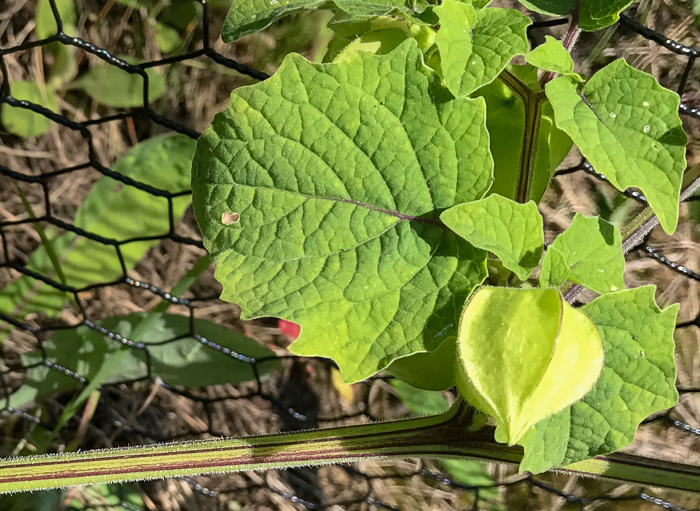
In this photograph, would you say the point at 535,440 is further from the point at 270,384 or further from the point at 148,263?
the point at 148,263

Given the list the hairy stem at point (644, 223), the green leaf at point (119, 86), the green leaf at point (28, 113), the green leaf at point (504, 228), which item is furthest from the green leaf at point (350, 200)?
the green leaf at point (28, 113)

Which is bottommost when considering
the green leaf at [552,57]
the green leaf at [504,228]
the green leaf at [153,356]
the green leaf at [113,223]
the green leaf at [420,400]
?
the green leaf at [420,400]

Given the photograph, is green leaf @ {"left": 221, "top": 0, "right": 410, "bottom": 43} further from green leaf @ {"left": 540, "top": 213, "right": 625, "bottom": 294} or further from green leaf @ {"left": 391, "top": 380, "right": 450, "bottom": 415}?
green leaf @ {"left": 391, "top": 380, "right": 450, "bottom": 415}

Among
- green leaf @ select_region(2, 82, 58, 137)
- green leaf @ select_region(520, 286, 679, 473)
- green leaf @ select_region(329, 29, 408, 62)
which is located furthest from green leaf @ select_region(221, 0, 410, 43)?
green leaf @ select_region(2, 82, 58, 137)

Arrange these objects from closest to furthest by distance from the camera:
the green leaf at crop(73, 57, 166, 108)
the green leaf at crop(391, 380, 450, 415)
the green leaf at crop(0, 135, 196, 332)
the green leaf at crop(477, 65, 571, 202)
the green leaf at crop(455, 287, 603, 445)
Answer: the green leaf at crop(455, 287, 603, 445), the green leaf at crop(477, 65, 571, 202), the green leaf at crop(0, 135, 196, 332), the green leaf at crop(391, 380, 450, 415), the green leaf at crop(73, 57, 166, 108)

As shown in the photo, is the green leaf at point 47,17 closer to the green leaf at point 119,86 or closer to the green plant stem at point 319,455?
the green leaf at point 119,86

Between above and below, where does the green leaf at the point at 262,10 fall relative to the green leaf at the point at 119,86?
above

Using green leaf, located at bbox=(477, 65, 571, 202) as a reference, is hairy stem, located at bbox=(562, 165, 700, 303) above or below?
below

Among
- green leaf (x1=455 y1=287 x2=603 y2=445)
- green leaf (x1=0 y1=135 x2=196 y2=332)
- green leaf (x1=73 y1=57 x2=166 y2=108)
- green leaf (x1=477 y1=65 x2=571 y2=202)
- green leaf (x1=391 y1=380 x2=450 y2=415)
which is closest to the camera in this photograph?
green leaf (x1=455 y1=287 x2=603 y2=445)

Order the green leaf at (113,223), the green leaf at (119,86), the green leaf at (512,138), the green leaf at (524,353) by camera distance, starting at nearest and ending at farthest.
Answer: the green leaf at (524,353) < the green leaf at (512,138) < the green leaf at (113,223) < the green leaf at (119,86)
